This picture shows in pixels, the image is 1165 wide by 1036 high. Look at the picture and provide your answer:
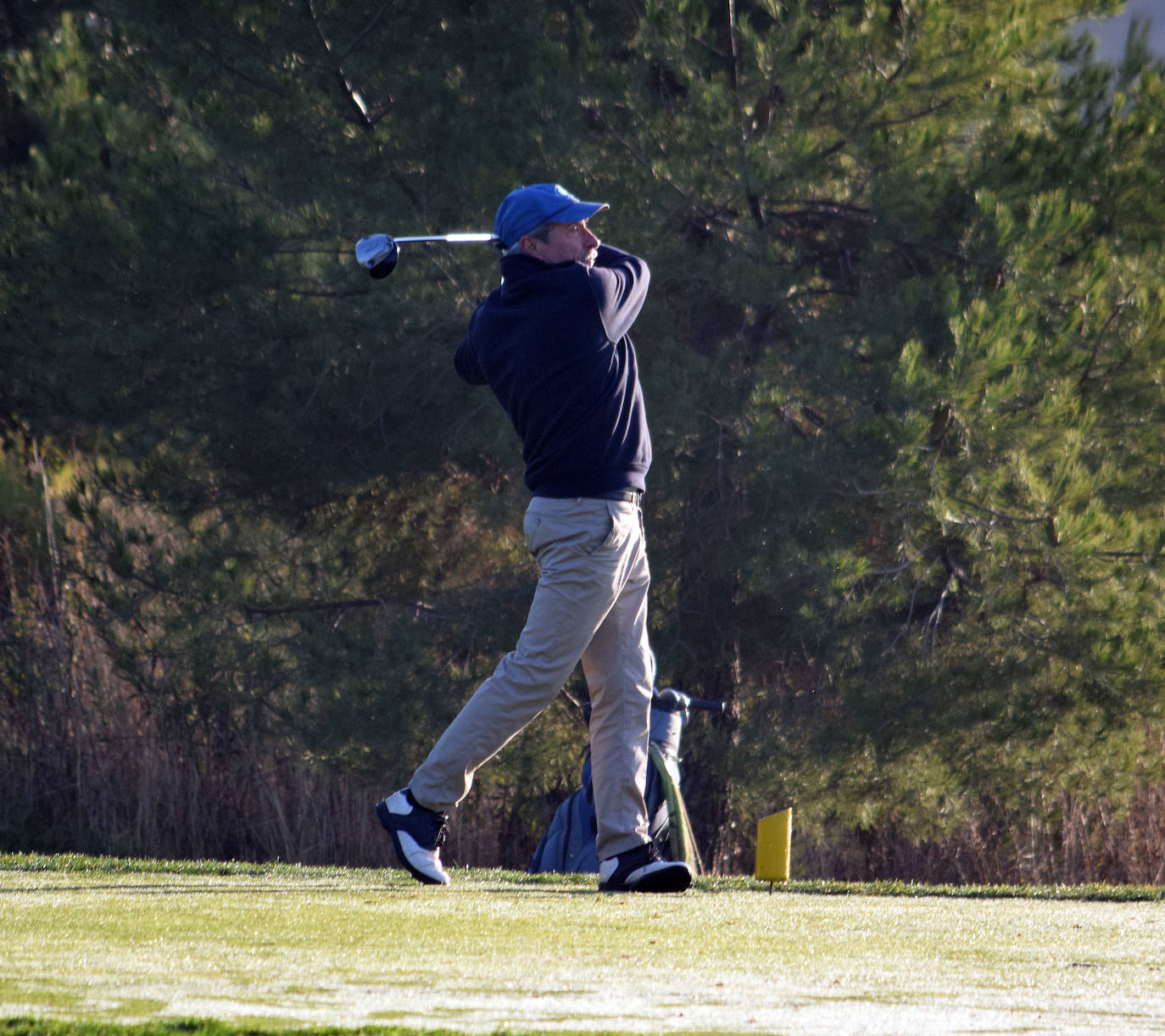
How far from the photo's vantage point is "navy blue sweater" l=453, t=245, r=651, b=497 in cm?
373

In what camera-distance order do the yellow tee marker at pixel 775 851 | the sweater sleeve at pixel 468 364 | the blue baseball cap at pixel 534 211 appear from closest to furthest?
the blue baseball cap at pixel 534 211, the sweater sleeve at pixel 468 364, the yellow tee marker at pixel 775 851

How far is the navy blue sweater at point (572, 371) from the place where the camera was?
3.73 m

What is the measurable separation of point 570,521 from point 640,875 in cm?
93

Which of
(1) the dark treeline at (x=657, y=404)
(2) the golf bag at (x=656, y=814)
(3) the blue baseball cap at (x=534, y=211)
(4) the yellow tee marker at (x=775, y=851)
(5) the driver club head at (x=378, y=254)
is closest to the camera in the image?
(3) the blue baseball cap at (x=534, y=211)

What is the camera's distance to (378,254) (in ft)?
13.8

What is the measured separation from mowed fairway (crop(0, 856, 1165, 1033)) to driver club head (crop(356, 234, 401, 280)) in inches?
67.5

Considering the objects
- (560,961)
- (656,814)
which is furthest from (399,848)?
(656,814)

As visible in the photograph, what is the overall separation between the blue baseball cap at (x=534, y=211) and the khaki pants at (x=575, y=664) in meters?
0.70

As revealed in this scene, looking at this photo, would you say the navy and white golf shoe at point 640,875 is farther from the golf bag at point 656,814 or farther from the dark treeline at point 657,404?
the dark treeline at point 657,404

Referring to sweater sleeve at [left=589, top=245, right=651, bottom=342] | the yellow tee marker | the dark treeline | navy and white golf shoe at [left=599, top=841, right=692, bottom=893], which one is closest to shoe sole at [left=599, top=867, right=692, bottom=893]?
navy and white golf shoe at [left=599, top=841, right=692, bottom=893]

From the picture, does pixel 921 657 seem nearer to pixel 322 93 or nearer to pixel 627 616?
pixel 627 616

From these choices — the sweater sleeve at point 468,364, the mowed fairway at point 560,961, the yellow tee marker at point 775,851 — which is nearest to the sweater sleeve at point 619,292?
the sweater sleeve at point 468,364

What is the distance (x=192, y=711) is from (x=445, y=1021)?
7.37m

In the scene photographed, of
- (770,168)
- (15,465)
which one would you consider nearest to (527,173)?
(770,168)
